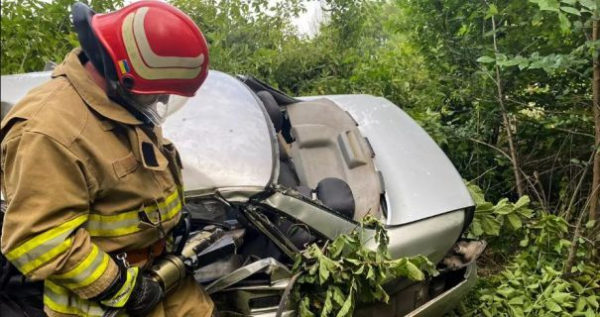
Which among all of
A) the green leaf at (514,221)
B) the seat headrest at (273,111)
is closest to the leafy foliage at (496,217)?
the green leaf at (514,221)

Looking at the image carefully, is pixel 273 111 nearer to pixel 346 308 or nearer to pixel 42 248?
pixel 346 308

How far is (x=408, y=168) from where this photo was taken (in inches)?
104

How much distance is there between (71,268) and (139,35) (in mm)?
656

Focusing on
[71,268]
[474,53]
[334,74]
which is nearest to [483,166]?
[474,53]

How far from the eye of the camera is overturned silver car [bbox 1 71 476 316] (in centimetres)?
207

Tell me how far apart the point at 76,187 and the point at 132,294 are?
1.30ft

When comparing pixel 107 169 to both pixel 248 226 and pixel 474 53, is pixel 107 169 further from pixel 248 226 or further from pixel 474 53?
pixel 474 53

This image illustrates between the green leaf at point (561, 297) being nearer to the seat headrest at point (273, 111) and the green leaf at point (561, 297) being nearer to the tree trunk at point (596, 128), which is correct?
the tree trunk at point (596, 128)

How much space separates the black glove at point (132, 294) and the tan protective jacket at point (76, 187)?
0.04 meters

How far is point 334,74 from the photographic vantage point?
5957 mm

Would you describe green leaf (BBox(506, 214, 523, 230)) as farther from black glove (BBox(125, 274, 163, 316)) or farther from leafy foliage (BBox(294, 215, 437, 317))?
black glove (BBox(125, 274, 163, 316))

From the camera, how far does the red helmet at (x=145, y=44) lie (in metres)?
1.44

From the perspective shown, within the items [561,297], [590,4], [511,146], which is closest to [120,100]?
[590,4]

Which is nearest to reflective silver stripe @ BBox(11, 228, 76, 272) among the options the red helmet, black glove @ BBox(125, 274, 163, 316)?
black glove @ BBox(125, 274, 163, 316)
